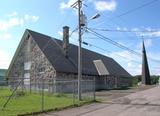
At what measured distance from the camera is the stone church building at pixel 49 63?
138 ft

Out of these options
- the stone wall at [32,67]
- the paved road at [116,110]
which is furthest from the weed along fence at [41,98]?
the paved road at [116,110]

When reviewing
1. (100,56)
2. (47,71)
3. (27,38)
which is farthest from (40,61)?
(100,56)

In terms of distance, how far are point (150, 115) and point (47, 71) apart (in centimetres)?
2582

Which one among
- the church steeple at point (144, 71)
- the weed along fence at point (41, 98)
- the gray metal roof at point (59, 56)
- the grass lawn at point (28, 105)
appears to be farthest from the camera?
the church steeple at point (144, 71)

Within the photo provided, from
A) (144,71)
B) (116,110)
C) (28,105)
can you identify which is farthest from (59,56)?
(144,71)

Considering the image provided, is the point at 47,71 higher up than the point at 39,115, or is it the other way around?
the point at 47,71

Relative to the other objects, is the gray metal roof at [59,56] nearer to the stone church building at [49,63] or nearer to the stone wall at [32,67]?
the stone church building at [49,63]

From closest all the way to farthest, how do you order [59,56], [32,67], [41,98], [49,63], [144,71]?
1. [41,98]
2. [49,63]
3. [59,56]
4. [32,67]
5. [144,71]

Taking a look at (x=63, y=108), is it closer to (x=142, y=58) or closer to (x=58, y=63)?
(x=58, y=63)

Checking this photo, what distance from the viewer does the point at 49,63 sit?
41750 millimetres

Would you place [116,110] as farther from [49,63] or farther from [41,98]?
[49,63]

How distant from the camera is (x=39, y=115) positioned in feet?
59.4

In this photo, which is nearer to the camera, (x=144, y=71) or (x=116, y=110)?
(x=116, y=110)

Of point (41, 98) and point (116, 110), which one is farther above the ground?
point (41, 98)
